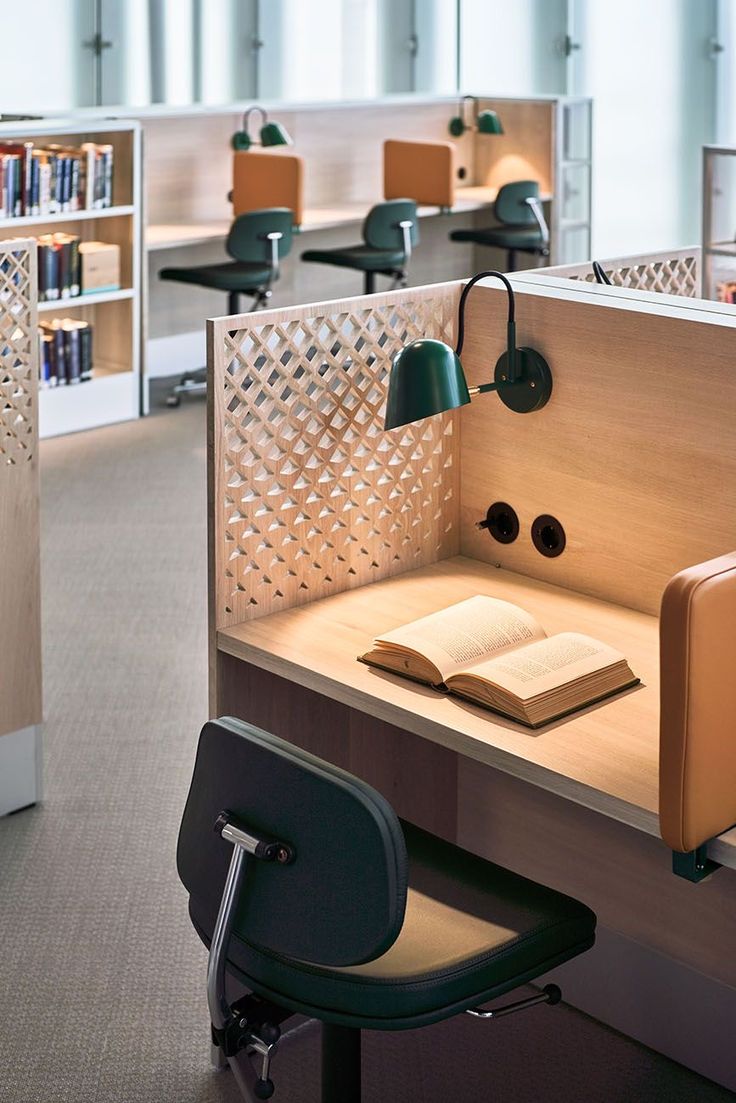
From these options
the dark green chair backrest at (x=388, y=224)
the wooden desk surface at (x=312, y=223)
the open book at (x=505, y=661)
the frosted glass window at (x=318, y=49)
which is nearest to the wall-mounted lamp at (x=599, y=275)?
the open book at (x=505, y=661)

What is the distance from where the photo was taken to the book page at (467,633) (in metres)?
2.26

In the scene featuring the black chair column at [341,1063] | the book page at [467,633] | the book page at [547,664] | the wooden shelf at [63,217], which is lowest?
the black chair column at [341,1063]

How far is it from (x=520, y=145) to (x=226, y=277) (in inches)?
109

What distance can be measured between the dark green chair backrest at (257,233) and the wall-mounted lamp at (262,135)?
2.98 feet

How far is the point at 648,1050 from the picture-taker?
255cm

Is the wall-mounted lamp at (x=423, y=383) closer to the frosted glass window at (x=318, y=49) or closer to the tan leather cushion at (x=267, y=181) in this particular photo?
the tan leather cushion at (x=267, y=181)

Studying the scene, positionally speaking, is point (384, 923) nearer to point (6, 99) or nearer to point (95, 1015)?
point (95, 1015)

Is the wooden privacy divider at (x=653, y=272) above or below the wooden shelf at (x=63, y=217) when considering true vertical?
below

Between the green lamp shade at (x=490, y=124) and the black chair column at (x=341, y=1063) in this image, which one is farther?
the green lamp shade at (x=490, y=124)

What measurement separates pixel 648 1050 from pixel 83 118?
17.4 ft

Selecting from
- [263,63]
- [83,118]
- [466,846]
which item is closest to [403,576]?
[466,846]

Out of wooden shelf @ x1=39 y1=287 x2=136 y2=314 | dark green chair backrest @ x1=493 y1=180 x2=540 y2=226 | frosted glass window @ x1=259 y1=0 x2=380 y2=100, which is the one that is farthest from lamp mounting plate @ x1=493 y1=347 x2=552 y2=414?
frosted glass window @ x1=259 y1=0 x2=380 y2=100

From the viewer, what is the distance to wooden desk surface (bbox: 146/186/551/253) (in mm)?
6977

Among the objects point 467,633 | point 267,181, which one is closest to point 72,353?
point 267,181
